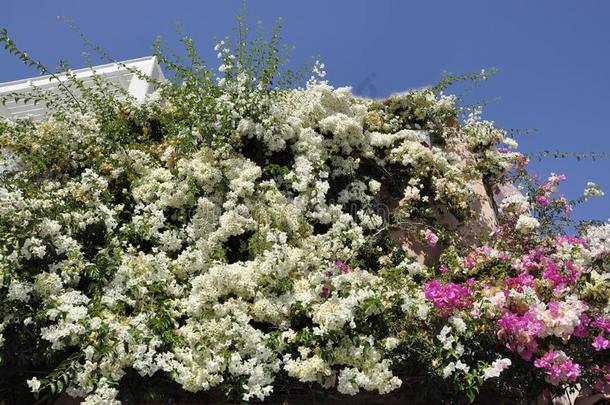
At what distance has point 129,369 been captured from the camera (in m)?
3.60

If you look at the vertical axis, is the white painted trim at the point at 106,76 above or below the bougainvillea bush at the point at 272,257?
above

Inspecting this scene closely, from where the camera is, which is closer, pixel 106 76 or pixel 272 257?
pixel 272 257

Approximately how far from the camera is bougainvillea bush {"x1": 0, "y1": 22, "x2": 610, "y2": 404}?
3648 millimetres

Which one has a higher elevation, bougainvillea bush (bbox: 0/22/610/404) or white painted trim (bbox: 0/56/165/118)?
white painted trim (bbox: 0/56/165/118)

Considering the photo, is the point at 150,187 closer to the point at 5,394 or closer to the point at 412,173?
the point at 5,394

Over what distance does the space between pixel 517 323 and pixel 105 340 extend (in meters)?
2.44

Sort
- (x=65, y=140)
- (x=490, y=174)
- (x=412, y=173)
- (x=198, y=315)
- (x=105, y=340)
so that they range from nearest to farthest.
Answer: (x=105, y=340) → (x=198, y=315) → (x=65, y=140) → (x=412, y=173) → (x=490, y=174)

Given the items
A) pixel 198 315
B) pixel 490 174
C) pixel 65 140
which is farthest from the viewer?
pixel 490 174

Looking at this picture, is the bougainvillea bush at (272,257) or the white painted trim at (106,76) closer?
the bougainvillea bush at (272,257)

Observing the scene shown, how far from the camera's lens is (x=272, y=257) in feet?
13.2

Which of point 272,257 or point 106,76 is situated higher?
point 106,76

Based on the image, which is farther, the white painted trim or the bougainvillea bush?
the white painted trim

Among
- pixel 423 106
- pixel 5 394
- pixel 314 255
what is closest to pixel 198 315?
pixel 314 255

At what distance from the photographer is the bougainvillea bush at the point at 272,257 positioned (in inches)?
144
